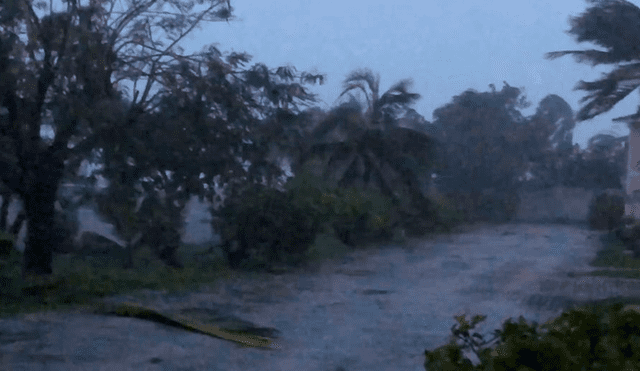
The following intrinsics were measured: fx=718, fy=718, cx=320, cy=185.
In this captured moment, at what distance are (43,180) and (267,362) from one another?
19.4ft

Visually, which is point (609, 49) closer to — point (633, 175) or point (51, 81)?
point (633, 175)

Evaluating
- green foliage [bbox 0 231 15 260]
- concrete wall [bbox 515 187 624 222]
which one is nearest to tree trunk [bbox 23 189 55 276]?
green foliage [bbox 0 231 15 260]

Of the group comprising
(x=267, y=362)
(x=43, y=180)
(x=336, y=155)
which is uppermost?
(x=336, y=155)

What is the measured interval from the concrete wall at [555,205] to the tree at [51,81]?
33247 mm

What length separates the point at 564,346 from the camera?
318cm

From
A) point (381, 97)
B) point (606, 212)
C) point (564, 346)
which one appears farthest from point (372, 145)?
point (564, 346)

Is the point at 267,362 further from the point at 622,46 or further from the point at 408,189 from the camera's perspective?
the point at 408,189

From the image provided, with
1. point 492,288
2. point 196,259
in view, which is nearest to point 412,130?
point 196,259

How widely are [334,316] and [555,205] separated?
34.3 metres

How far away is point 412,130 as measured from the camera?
84.5 ft

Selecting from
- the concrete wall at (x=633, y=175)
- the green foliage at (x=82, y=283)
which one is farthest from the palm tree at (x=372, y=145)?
the green foliage at (x=82, y=283)

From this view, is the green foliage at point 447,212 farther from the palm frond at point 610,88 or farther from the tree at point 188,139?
the tree at point 188,139

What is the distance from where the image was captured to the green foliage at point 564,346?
3.12 metres

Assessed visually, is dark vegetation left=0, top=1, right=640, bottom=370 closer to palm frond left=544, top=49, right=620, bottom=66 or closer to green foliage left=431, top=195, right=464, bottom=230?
palm frond left=544, top=49, right=620, bottom=66
